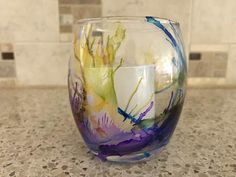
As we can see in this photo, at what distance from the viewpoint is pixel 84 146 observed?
1.24ft

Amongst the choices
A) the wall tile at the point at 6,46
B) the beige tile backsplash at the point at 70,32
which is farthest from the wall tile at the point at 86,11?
the wall tile at the point at 6,46

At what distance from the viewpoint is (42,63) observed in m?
0.68

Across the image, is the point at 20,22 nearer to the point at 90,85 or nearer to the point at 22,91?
the point at 22,91

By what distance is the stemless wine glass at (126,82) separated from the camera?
0.31m

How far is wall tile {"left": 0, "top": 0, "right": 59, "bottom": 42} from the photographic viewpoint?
65 centimetres

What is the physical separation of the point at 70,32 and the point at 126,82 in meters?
0.39

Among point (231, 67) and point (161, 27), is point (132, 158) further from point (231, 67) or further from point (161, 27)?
point (231, 67)

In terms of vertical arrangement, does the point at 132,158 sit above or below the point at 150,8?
below

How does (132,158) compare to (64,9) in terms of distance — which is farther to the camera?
(64,9)

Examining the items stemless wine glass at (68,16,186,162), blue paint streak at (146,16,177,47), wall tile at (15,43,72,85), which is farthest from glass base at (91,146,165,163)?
wall tile at (15,43,72,85)

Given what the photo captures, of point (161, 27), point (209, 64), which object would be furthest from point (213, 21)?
point (161, 27)

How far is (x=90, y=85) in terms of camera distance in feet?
1.02

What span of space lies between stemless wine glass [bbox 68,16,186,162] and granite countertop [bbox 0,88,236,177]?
0.09ft

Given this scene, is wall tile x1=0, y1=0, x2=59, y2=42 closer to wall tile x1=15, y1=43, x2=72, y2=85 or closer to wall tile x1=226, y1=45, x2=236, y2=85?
wall tile x1=15, y1=43, x2=72, y2=85
